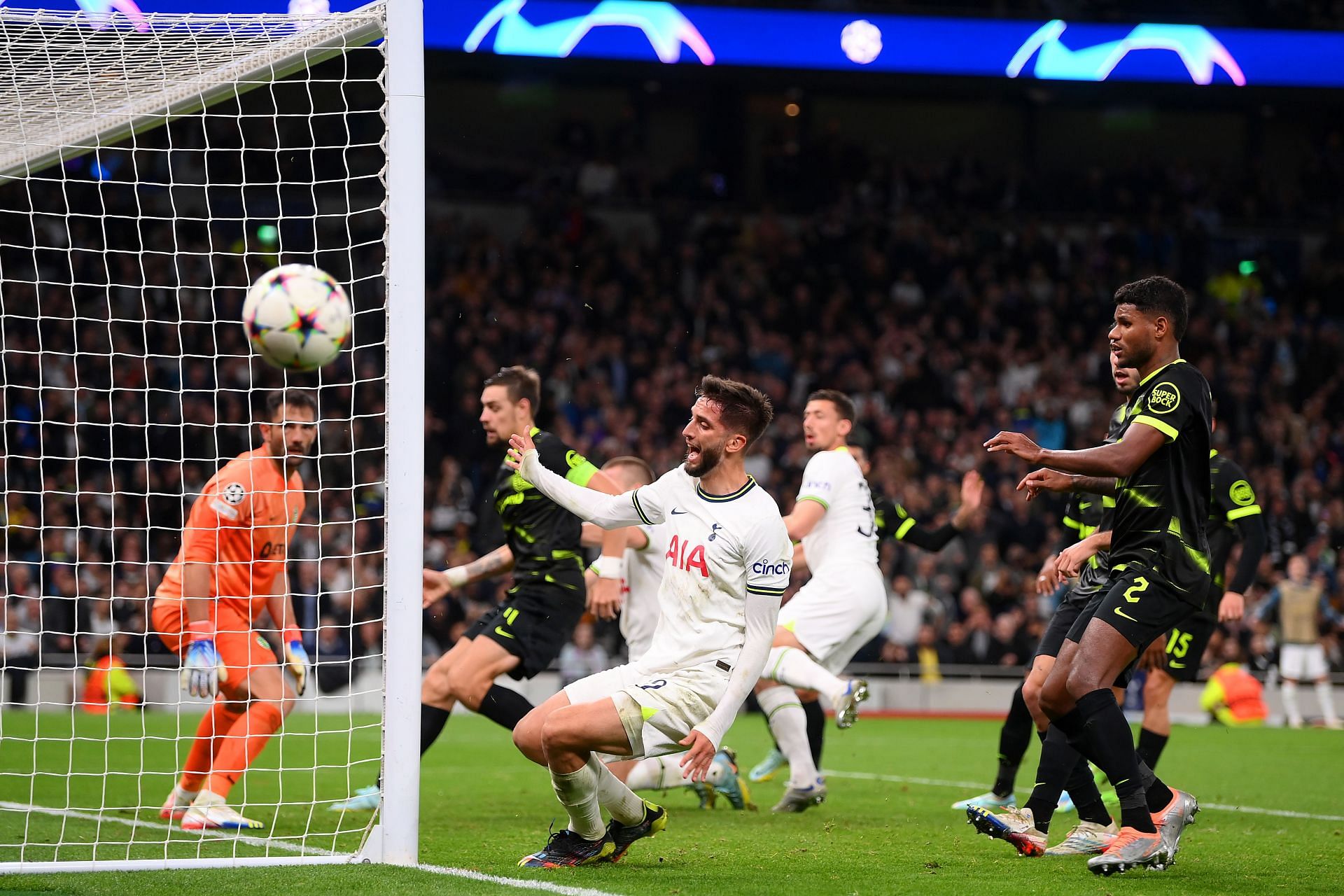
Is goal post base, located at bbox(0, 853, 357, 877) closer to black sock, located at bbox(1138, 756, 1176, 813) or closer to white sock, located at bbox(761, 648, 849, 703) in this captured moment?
black sock, located at bbox(1138, 756, 1176, 813)

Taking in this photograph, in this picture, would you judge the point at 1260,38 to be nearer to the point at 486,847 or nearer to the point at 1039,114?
the point at 1039,114

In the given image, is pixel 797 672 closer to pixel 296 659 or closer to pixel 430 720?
pixel 430 720

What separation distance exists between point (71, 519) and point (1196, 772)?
12.5 meters

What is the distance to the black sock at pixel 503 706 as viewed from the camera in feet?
25.3

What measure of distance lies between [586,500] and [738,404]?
28.8 inches

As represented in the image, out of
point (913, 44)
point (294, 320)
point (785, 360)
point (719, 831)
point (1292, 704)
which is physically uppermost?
point (913, 44)

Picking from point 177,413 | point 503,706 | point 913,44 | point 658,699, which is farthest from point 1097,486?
point 913,44

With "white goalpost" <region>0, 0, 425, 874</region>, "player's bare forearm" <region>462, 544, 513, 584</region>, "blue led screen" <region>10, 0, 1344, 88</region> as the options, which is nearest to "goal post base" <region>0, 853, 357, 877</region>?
"white goalpost" <region>0, 0, 425, 874</region>

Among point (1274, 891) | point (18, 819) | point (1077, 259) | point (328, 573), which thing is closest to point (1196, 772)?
point (1274, 891)

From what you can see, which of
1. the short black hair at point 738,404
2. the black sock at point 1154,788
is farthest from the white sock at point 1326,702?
the short black hair at point 738,404

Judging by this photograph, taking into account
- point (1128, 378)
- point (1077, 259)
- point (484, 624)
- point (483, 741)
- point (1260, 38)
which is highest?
point (1260, 38)

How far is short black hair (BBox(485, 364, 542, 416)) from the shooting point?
7.60 m

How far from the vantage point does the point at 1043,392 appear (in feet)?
76.0

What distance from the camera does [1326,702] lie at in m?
18.0
